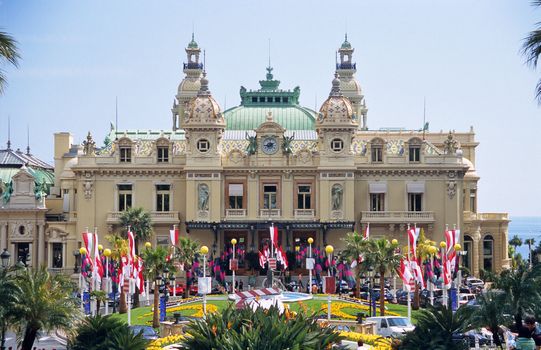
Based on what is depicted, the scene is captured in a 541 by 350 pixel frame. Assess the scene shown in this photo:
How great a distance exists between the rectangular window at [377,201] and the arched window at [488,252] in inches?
627

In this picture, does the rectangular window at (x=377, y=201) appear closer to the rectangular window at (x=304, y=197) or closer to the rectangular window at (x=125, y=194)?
the rectangular window at (x=304, y=197)

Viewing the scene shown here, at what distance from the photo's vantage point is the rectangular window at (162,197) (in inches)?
4820

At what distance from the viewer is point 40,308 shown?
59938mm

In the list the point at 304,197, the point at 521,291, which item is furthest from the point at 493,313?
the point at 304,197

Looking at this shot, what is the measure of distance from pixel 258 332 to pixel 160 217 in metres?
Answer: 72.9

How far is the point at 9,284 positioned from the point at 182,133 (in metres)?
77.1

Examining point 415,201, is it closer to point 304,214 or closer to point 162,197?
point 304,214

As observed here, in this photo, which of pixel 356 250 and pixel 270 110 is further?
pixel 270 110

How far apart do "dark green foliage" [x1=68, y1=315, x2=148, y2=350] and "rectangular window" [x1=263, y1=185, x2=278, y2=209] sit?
6442cm

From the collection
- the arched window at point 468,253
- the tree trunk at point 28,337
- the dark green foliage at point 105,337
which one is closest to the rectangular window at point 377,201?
the arched window at point 468,253

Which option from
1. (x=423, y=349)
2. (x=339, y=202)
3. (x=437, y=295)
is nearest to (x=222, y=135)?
(x=339, y=202)

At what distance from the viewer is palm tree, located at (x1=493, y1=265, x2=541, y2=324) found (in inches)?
2441

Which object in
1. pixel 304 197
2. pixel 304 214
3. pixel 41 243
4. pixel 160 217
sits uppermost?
pixel 304 197

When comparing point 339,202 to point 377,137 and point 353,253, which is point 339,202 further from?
point 353,253
